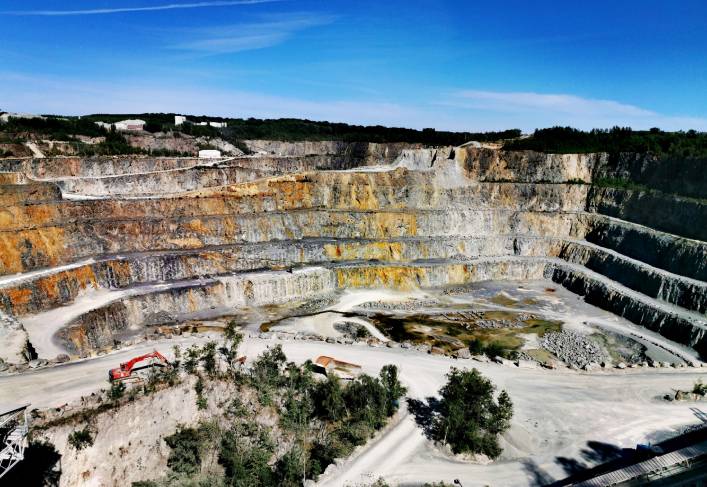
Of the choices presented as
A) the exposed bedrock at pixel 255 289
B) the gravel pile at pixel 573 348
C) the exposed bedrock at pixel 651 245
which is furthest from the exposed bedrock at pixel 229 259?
the gravel pile at pixel 573 348

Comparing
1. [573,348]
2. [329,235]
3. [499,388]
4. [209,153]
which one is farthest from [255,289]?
[209,153]

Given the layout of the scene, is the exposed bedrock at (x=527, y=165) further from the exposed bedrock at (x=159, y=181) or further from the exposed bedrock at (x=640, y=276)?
the exposed bedrock at (x=159, y=181)

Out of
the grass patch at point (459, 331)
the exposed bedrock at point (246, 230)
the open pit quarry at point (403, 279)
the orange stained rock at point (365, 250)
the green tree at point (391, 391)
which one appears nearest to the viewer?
the green tree at point (391, 391)

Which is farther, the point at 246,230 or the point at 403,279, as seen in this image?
the point at 246,230

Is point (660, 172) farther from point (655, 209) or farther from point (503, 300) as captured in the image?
point (503, 300)

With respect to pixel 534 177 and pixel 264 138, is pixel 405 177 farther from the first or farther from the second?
pixel 264 138

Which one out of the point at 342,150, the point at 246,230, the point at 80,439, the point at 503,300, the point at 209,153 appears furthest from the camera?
the point at 342,150
